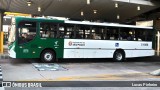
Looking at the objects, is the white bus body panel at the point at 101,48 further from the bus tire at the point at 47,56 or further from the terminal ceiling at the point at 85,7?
the terminal ceiling at the point at 85,7

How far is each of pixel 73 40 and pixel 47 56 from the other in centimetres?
189

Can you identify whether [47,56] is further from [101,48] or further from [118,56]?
[118,56]

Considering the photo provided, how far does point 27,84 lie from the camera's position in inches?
332

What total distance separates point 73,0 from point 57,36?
5.15 metres

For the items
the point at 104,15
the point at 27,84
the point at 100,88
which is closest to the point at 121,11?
the point at 104,15

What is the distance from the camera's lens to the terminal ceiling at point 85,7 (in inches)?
1017

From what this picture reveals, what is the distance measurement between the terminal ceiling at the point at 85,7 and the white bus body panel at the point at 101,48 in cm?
334

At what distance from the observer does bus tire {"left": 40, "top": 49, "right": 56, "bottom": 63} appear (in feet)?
67.8

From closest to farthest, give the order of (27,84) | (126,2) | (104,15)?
(27,84) → (126,2) → (104,15)

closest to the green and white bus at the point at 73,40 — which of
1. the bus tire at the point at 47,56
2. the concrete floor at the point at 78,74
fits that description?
the bus tire at the point at 47,56

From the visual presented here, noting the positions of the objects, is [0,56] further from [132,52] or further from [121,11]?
[121,11]

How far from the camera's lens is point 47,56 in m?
20.8

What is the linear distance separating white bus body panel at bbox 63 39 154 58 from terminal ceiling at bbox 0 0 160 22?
11.0 feet

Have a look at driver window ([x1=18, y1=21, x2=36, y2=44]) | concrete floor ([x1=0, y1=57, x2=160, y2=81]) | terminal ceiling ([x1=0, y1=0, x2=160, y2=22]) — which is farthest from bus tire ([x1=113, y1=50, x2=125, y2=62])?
driver window ([x1=18, y1=21, x2=36, y2=44])
